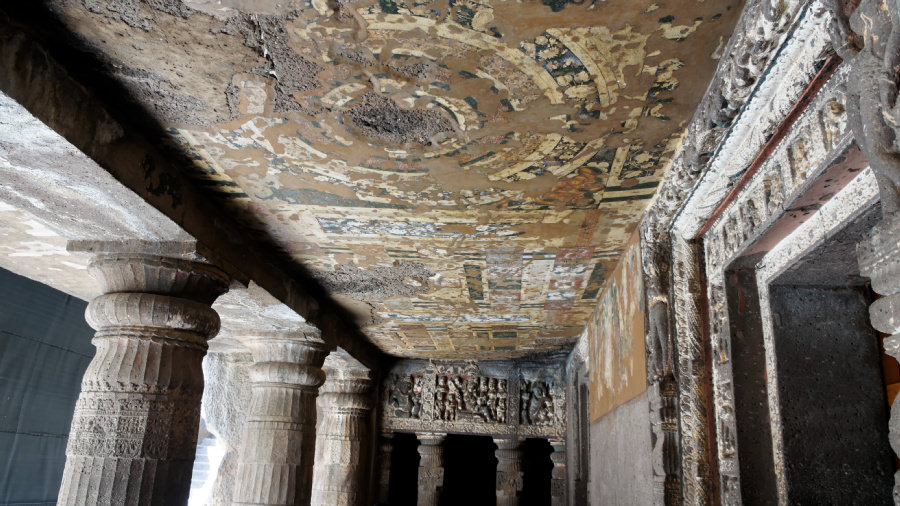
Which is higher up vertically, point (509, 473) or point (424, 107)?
point (424, 107)

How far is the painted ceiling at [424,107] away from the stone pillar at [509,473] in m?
6.36

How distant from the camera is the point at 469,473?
14875 mm

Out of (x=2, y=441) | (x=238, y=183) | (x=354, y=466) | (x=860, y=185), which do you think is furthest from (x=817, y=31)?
(x=354, y=466)

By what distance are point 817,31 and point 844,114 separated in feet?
0.86

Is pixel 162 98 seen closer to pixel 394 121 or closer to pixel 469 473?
pixel 394 121

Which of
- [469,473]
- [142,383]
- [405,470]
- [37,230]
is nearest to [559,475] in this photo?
[405,470]

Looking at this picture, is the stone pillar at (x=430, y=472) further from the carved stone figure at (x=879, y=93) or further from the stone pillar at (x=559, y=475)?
the carved stone figure at (x=879, y=93)

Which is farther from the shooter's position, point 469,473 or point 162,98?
point 469,473

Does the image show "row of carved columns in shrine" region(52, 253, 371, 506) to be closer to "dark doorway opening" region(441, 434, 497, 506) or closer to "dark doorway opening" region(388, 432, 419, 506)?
"dark doorway opening" region(388, 432, 419, 506)

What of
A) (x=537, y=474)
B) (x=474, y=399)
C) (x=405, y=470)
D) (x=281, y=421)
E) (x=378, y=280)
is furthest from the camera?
(x=537, y=474)

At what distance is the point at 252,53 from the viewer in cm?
248

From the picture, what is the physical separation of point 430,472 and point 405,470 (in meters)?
2.78

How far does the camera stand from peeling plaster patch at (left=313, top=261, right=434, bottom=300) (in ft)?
17.4

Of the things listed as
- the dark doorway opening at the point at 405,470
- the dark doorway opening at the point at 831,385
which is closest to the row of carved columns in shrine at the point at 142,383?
the dark doorway opening at the point at 831,385
